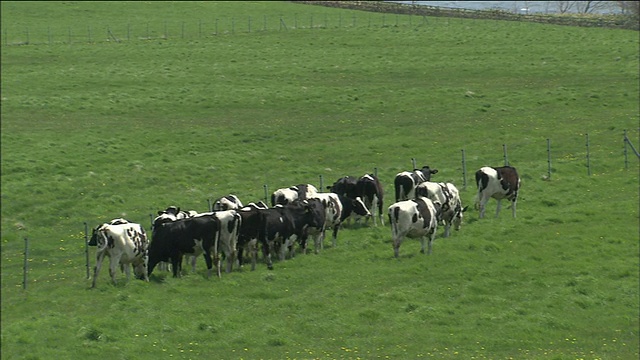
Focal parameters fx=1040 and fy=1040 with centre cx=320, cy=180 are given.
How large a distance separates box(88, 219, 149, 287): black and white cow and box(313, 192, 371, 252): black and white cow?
21.8 feet

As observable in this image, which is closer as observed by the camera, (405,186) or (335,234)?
(335,234)

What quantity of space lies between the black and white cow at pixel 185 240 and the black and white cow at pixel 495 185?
12.7 meters

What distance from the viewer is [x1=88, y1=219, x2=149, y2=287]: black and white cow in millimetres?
31641

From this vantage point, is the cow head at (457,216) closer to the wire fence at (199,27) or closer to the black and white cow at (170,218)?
the black and white cow at (170,218)

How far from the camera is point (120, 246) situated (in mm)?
31734

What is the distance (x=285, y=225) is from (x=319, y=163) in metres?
19.8

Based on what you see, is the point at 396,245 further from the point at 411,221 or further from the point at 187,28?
the point at 187,28

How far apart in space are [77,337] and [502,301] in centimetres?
1279

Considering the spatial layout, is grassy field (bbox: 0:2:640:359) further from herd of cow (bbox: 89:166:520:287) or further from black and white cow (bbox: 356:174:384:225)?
black and white cow (bbox: 356:174:384:225)

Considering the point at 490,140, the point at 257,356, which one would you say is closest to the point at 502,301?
the point at 257,356

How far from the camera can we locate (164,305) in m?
30.1

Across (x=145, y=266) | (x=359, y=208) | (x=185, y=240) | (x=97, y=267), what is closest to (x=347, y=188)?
(x=359, y=208)

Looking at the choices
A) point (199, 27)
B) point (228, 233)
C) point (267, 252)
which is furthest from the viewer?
point (199, 27)

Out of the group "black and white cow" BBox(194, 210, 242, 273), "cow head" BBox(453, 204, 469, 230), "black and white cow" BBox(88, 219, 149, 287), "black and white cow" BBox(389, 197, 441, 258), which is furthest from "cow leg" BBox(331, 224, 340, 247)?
"black and white cow" BBox(88, 219, 149, 287)
